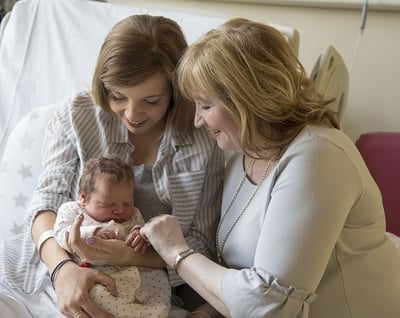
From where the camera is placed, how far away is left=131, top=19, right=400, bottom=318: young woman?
1107 millimetres

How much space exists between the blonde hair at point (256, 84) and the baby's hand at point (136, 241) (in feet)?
1.10

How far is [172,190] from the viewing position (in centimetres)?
146

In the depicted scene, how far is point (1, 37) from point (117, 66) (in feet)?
2.89

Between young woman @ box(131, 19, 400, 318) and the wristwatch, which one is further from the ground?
young woman @ box(131, 19, 400, 318)

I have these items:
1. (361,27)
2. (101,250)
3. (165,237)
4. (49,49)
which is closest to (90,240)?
(101,250)

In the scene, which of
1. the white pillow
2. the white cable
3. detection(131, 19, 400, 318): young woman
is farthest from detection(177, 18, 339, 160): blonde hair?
the white cable

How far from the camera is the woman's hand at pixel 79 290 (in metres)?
1.25

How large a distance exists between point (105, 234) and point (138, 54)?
0.43m

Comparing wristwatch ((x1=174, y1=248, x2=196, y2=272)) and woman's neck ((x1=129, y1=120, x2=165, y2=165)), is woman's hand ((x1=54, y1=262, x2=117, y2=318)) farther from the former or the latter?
woman's neck ((x1=129, y1=120, x2=165, y2=165))

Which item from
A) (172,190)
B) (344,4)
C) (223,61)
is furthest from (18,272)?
(344,4)

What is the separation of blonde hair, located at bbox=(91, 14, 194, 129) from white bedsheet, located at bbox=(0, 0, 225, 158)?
45 cm

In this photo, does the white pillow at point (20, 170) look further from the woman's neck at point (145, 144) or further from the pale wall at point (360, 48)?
the pale wall at point (360, 48)

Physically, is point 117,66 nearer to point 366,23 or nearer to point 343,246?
point 343,246

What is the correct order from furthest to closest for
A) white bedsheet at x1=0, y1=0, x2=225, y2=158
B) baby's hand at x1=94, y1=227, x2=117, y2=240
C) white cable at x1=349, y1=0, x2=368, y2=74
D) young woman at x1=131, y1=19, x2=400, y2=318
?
white cable at x1=349, y1=0, x2=368, y2=74 < white bedsheet at x1=0, y1=0, x2=225, y2=158 < baby's hand at x1=94, y1=227, x2=117, y2=240 < young woman at x1=131, y1=19, x2=400, y2=318
